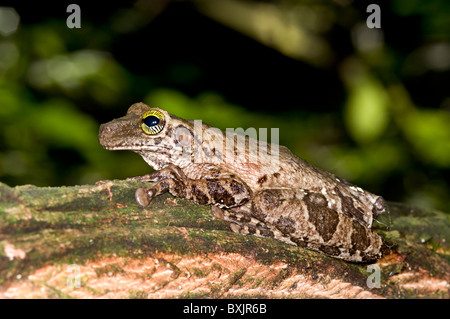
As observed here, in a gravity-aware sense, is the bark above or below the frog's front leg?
below

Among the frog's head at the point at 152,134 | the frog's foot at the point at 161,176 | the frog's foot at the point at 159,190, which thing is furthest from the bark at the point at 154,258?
the frog's head at the point at 152,134

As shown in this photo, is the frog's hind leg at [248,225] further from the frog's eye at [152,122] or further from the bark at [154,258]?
the frog's eye at [152,122]

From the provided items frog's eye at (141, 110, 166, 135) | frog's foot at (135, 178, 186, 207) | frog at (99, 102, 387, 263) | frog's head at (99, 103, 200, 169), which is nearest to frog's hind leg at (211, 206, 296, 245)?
frog at (99, 102, 387, 263)

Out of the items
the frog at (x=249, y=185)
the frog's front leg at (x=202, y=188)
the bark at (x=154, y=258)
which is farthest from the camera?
the frog at (x=249, y=185)

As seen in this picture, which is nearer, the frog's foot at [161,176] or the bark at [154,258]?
the bark at [154,258]

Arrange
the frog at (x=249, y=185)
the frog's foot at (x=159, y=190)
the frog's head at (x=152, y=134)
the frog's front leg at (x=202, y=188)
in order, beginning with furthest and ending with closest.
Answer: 1. the frog's head at (x=152, y=134)
2. the frog at (x=249, y=185)
3. the frog's front leg at (x=202, y=188)
4. the frog's foot at (x=159, y=190)

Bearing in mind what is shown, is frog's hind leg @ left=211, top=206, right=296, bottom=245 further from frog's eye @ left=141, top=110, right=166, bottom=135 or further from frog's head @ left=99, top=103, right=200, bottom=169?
frog's eye @ left=141, top=110, right=166, bottom=135

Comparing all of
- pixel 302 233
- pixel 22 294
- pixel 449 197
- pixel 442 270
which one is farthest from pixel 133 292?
pixel 449 197
